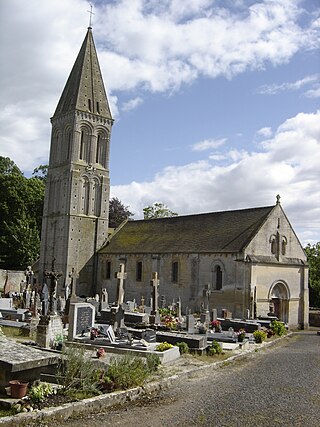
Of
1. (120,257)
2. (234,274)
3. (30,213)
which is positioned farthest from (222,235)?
(30,213)

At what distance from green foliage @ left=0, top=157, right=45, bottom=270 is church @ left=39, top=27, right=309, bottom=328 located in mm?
6229

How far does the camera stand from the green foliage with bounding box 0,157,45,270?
47.1 meters

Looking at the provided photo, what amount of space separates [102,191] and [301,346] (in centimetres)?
2608

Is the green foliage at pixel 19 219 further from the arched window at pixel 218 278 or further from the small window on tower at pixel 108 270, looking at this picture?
the arched window at pixel 218 278

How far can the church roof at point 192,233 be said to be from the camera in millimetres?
30703

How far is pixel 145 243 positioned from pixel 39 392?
2858 centimetres

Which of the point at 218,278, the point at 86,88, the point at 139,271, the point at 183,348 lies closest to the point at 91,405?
the point at 183,348

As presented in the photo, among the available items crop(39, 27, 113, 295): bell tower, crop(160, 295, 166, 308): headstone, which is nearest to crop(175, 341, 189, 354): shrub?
crop(160, 295, 166, 308): headstone

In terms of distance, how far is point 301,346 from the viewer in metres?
19.7

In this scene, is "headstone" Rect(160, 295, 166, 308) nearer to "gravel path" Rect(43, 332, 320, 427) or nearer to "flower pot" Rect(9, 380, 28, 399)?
"gravel path" Rect(43, 332, 320, 427)

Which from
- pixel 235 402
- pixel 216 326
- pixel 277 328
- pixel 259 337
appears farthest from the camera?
pixel 277 328

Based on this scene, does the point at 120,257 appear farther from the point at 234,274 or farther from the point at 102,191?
the point at 234,274

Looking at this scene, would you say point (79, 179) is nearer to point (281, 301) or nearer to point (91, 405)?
point (281, 301)

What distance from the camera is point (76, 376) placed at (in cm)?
978
